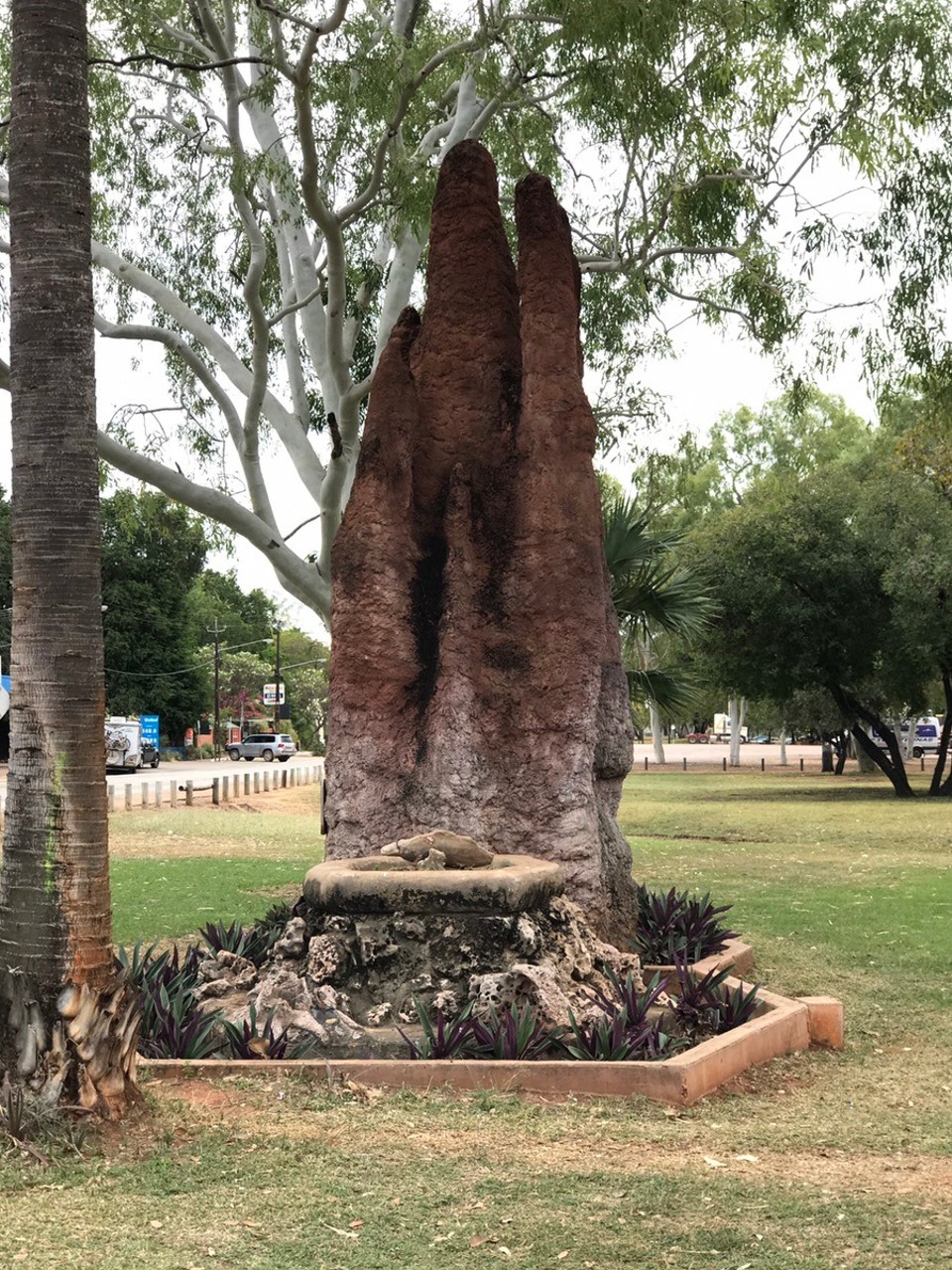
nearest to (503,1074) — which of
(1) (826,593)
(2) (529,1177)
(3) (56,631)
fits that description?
(2) (529,1177)

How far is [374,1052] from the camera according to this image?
7.45 meters

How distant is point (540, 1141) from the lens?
6203mm

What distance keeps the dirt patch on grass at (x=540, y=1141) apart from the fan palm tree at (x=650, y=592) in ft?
25.5

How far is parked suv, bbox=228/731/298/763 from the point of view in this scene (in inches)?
2842

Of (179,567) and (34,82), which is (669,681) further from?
(179,567)

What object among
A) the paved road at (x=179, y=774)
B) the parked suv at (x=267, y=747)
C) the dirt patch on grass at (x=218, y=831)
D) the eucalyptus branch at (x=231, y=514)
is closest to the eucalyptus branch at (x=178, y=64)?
the eucalyptus branch at (x=231, y=514)

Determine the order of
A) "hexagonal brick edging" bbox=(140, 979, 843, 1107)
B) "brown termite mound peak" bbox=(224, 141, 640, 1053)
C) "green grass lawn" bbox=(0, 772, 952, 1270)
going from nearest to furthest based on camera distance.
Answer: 1. "green grass lawn" bbox=(0, 772, 952, 1270)
2. "hexagonal brick edging" bbox=(140, 979, 843, 1107)
3. "brown termite mound peak" bbox=(224, 141, 640, 1053)

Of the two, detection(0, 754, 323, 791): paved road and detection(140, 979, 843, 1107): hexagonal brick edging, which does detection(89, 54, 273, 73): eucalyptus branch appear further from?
detection(0, 754, 323, 791): paved road

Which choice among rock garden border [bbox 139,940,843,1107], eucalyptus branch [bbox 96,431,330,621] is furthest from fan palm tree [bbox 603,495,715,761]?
rock garden border [bbox 139,940,843,1107]

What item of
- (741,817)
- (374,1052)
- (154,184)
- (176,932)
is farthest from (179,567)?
(374,1052)

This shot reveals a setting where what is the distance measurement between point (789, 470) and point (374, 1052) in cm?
4898

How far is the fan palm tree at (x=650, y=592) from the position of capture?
48.1 ft

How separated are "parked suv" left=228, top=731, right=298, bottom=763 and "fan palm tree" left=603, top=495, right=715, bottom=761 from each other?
2174 inches

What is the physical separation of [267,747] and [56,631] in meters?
67.1
